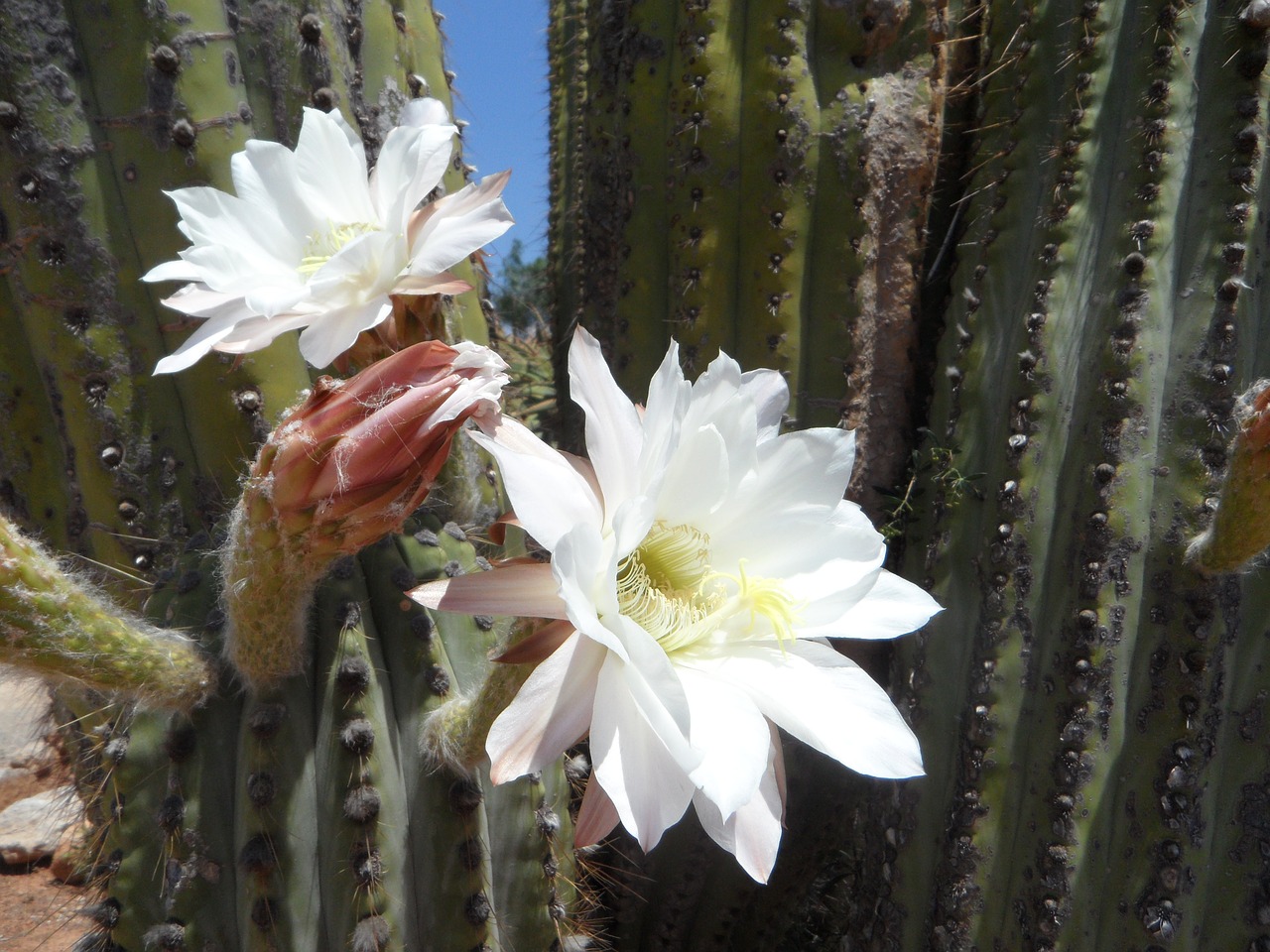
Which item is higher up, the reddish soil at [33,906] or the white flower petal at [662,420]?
the white flower petal at [662,420]

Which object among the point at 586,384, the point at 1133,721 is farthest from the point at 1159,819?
the point at 586,384

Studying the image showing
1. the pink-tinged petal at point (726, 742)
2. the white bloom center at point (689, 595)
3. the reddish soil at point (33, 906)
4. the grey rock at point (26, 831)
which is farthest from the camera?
the grey rock at point (26, 831)

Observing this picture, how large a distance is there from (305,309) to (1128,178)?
997 millimetres

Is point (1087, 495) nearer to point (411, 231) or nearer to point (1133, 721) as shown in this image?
point (1133, 721)

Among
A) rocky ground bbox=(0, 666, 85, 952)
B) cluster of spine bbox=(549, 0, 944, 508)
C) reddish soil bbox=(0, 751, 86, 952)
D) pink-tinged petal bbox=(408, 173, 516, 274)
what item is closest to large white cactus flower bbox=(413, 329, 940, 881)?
pink-tinged petal bbox=(408, 173, 516, 274)

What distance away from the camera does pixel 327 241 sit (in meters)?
0.78

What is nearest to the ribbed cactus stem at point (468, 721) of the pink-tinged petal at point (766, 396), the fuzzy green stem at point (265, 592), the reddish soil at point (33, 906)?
the fuzzy green stem at point (265, 592)

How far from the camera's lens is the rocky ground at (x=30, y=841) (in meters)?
1.68

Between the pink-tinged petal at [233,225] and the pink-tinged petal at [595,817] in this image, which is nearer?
the pink-tinged petal at [595,817]

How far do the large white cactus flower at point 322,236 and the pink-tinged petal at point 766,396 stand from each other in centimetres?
22

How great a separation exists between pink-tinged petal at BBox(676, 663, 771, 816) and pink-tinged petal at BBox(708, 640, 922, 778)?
25mm

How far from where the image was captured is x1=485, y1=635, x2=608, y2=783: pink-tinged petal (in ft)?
1.74

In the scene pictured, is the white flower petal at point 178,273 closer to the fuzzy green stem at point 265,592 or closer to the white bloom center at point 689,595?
the fuzzy green stem at point 265,592

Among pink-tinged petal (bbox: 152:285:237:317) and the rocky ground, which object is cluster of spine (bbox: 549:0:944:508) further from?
the rocky ground
